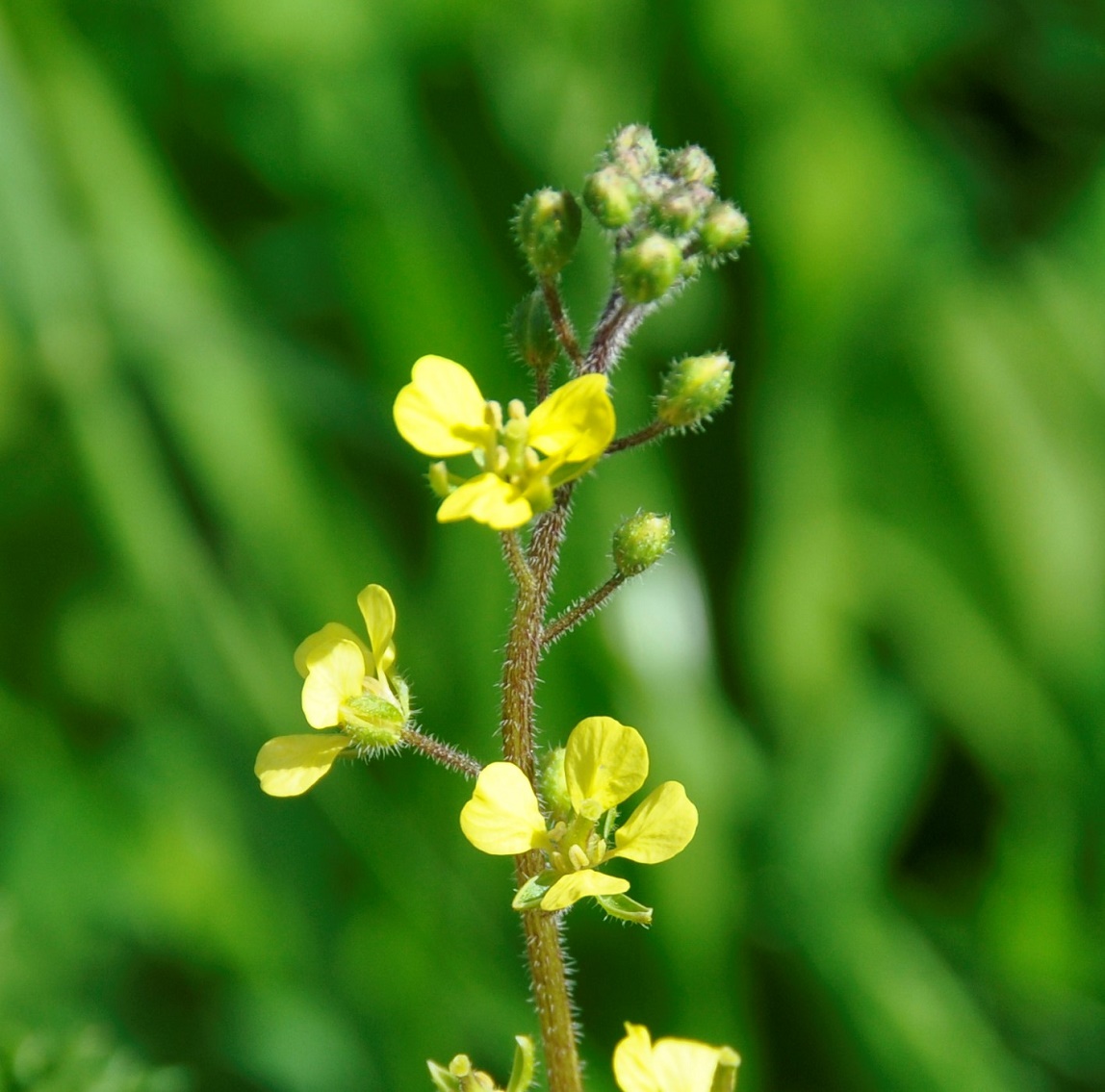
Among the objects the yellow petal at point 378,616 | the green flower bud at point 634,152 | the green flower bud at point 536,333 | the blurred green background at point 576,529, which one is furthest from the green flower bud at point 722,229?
the blurred green background at point 576,529

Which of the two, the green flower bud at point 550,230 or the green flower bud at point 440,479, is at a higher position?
the green flower bud at point 550,230

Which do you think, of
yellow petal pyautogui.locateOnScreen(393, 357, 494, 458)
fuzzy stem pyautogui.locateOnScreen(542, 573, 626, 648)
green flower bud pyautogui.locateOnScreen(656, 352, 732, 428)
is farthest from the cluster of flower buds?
fuzzy stem pyautogui.locateOnScreen(542, 573, 626, 648)

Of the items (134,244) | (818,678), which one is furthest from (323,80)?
(818,678)

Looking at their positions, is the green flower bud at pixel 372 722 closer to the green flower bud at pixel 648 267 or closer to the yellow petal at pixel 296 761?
the yellow petal at pixel 296 761

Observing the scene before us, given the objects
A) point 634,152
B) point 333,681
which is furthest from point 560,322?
point 333,681

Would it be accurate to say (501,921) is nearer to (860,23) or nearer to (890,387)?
(890,387)

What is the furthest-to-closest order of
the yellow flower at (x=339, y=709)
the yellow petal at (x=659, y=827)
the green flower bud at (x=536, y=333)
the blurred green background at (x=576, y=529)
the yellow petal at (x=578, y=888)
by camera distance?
the blurred green background at (x=576, y=529) → the green flower bud at (x=536, y=333) → the yellow flower at (x=339, y=709) → the yellow petal at (x=659, y=827) → the yellow petal at (x=578, y=888)

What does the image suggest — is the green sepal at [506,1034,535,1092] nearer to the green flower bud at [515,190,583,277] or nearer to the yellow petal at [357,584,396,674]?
the yellow petal at [357,584,396,674]

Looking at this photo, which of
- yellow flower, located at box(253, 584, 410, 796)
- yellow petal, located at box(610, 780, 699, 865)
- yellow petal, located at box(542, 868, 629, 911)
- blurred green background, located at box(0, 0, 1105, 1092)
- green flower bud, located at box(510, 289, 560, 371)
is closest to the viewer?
yellow petal, located at box(542, 868, 629, 911)
